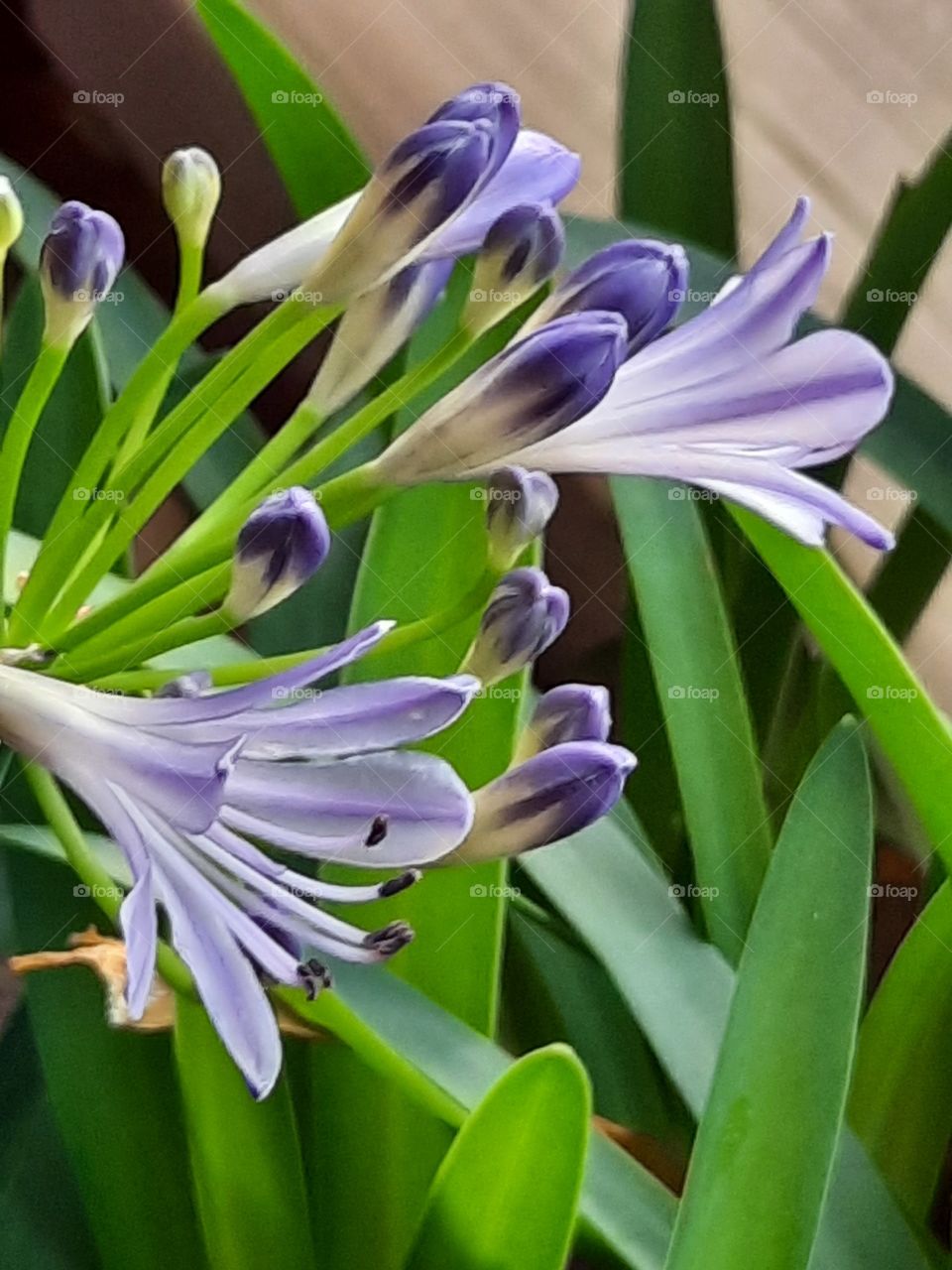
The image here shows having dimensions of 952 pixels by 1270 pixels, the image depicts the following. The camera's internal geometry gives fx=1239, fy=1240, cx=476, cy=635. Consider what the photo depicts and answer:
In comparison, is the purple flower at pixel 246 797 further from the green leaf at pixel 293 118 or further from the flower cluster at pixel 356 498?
the green leaf at pixel 293 118

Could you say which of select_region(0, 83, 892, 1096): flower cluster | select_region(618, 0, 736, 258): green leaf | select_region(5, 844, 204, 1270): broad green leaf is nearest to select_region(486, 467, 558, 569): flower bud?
select_region(0, 83, 892, 1096): flower cluster

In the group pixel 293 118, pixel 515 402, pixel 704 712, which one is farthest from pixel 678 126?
pixel 515 402

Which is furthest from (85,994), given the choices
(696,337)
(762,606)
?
(762,606)

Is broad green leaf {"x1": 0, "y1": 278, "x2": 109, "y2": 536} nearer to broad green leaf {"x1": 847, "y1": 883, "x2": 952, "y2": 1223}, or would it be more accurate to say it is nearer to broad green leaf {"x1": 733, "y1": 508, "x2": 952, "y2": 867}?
broad green leaf {"x1": 733, "y1": 508, "x2": 952, "y2": 867}

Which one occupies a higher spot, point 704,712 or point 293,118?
point 293,118

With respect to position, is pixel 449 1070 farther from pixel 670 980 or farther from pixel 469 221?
pixel 469 221

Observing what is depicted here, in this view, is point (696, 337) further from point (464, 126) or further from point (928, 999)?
point (928, 999)
